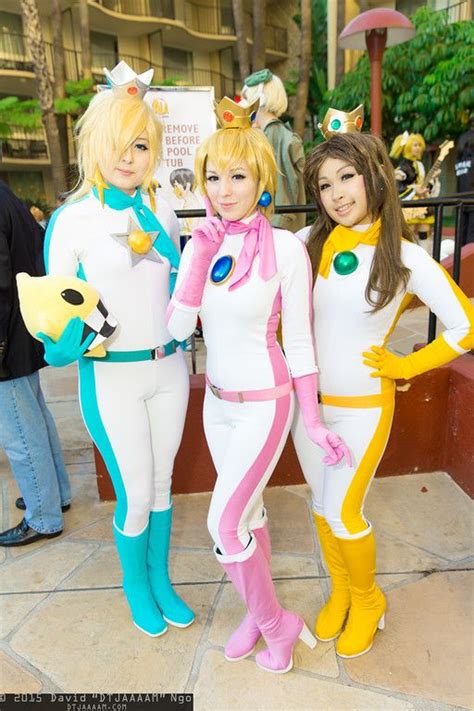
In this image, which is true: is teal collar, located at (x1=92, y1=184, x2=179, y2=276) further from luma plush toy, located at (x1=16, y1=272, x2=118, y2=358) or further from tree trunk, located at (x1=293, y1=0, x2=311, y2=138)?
tree trunk, located at (x1=293, y1=0, x2=311, y2=138)

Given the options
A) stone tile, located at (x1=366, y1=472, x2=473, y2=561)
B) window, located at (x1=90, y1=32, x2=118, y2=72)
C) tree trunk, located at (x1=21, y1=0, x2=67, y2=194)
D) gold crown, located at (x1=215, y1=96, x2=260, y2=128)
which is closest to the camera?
gold crown, located at (x1=215, y1=96, x2=260, y2=128)

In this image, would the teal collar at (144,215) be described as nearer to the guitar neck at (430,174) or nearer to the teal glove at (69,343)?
the teal glove at (69,343)

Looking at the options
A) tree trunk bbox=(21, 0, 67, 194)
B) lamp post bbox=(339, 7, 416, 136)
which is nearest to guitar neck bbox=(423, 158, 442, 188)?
lamp post bbox=(339, 7, 416, 136)

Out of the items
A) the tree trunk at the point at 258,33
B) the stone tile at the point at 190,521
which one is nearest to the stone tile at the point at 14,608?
the stone tile at the point at 190,521

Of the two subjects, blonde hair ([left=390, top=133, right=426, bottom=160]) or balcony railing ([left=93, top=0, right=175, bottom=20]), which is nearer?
blonde hair ([left=390, top=133, right=426, bottom=160])

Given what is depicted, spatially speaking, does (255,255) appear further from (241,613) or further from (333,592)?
(241,613)

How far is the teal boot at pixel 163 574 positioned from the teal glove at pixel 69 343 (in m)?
0.70

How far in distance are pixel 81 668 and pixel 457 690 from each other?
3.98 feet

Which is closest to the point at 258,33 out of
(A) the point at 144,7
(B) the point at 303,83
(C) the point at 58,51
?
(B) the point at 303,83

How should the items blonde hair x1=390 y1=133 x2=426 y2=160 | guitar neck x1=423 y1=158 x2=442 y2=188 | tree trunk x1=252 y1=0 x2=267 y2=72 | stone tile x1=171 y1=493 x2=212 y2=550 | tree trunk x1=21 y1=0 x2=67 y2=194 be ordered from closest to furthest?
1. stone tile x1=171 y1=493 x2=212 y2=550
2. guitar neck x1=423 y1=158 x2=442 y2=188
3. blonde hair x1=390 y1=133 x2=426 y2=160
4. tree trunk x1=21 y1=0 x2=67 y2=194
5. tree trunk x1=252 y1=0 x2=267 y2=72

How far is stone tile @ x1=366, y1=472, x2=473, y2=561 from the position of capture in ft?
8.13

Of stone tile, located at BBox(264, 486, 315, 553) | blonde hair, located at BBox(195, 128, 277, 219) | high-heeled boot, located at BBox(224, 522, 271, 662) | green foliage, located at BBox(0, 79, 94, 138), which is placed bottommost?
stone tile, located at BBox(264, 486, 315, 553)

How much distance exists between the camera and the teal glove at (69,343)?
1.60m

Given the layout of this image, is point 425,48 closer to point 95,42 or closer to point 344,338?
point 95,42
